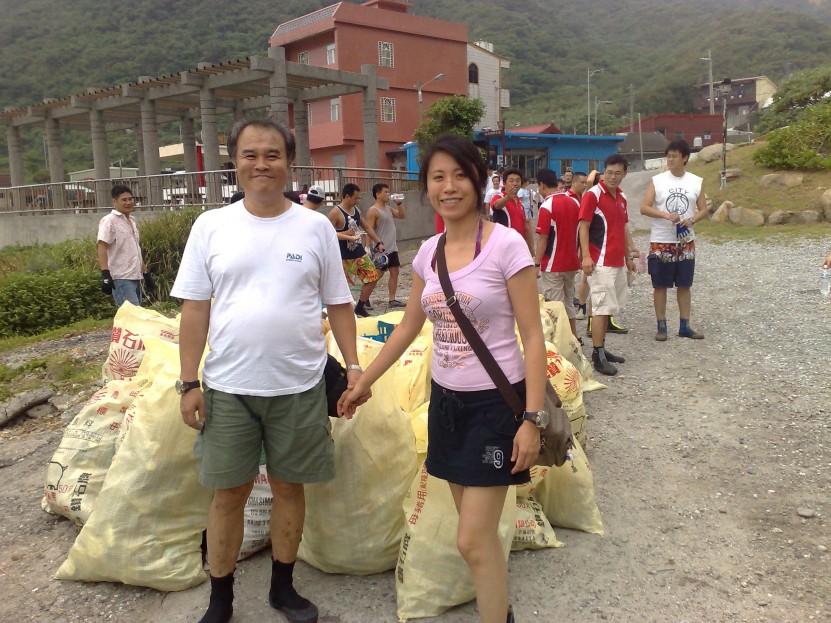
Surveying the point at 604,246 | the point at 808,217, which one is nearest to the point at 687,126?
the point at 808,217

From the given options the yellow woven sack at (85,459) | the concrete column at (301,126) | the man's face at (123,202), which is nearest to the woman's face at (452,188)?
the yellow woven sack at (85,459)

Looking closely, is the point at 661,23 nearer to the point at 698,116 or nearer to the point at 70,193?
the point at 698,116

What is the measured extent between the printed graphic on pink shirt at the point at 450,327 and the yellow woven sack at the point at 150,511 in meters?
1.16

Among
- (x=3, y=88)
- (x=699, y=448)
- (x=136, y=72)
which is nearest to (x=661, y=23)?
(x=136, y=72)

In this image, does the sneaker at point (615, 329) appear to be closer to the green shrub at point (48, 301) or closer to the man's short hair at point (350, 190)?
the man's short hair at point (350, 190)

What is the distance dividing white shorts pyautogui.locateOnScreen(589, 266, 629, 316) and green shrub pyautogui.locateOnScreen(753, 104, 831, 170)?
1640cm

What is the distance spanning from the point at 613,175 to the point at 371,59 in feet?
98.8

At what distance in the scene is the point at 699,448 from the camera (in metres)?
4.02

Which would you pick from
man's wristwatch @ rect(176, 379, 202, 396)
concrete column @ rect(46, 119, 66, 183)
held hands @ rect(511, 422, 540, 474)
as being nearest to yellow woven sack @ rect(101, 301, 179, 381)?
man's wristwatch @ rect(176, 379, 202, 396)

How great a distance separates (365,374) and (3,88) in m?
59.4

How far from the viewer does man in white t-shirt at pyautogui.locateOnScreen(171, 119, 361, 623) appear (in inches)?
89.2

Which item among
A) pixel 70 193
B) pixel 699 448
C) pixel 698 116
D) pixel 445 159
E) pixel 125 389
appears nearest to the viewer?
pixel 445 159

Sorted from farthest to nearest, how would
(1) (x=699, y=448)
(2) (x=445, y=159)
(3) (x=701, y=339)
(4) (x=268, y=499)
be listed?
(3) (x=701, y=339) < (1) (x=699, y=448) < (4) (x=268, y=499) < (2) (x=445, y=159)

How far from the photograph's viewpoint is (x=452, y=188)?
7.07 feet
